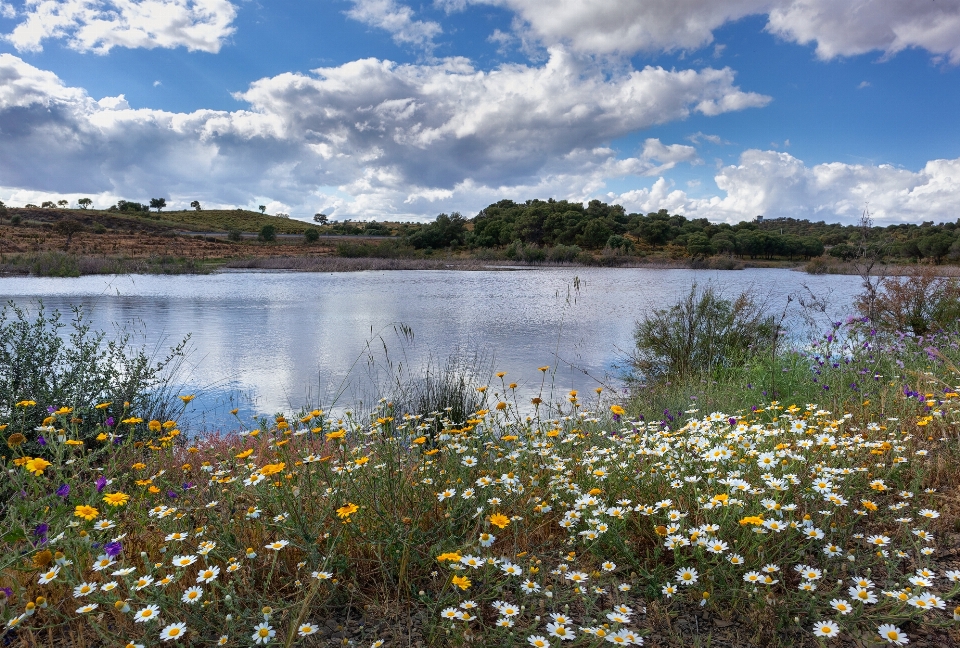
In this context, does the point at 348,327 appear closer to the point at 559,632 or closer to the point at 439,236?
the point at 559,632

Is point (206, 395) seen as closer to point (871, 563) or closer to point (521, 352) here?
point (521, 352)

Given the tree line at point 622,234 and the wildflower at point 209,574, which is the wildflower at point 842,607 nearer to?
the wildflower at point 209,574

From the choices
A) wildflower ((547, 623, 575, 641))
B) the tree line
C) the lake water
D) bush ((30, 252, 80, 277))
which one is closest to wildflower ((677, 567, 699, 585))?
wildflower ((547, 623, 575, 641))

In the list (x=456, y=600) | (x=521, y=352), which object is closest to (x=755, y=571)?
(x=456, y=600)

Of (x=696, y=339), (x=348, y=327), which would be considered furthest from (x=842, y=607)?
(x=348, y=327)

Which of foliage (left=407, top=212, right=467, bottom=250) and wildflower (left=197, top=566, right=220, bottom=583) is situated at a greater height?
foliage (left=407, top=212, right=467, bottom=250)

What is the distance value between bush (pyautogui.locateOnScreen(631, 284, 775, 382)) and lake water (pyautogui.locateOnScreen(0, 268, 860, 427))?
546mm

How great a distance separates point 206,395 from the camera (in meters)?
6.67

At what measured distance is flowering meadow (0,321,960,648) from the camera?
5.30 ft

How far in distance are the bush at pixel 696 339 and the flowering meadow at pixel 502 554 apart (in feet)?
18.8

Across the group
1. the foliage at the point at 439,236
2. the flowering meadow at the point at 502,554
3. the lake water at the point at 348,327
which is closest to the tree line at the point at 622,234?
the foliage at the point at 439,236

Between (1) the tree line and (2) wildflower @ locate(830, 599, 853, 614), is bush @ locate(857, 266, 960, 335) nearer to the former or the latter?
(2) wildflower @ locate(830, 599, 853, 614)

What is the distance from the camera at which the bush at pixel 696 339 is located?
831 cm

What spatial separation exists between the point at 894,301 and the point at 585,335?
515 centimetres
